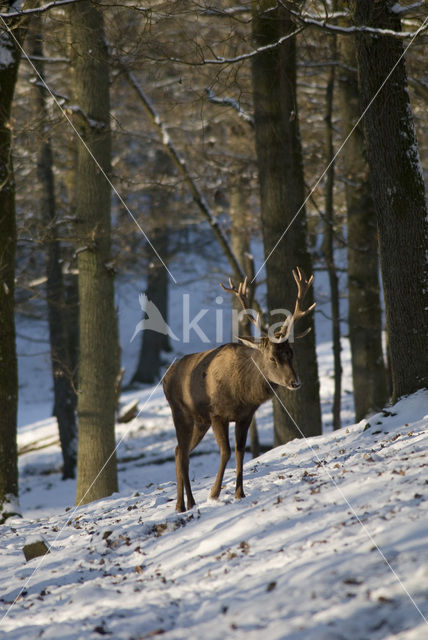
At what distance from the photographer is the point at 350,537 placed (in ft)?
15.2

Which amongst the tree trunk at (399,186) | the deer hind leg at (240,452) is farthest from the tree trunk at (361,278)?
the deer hind leg at (240,452)

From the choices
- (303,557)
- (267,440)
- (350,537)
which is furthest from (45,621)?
(267,440)

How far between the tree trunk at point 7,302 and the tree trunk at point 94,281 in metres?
1.14

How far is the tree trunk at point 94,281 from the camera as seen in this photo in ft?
32.6

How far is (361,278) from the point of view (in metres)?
12.5

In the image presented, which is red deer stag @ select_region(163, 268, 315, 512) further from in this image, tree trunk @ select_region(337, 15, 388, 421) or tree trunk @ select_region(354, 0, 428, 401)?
tree trunk @ select_region(337, 15, 388, 421)

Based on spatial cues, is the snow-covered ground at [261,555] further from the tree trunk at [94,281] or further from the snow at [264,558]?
the tree trunk at [94,281]

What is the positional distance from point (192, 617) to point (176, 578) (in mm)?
741

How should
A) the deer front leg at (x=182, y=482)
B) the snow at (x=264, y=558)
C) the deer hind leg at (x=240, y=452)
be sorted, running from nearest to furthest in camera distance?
the snow at (x=264, y=558) → the deer hind leg at (x=240, y=452) → the deer front leg at (x=182, y=482)

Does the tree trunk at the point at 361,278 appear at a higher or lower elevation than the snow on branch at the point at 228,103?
lower

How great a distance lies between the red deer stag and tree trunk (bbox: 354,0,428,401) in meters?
1.27

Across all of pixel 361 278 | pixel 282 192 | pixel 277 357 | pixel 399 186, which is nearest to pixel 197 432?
pixel 277 357

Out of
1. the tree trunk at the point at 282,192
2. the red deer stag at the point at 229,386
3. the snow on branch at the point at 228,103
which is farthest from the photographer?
the snow on branch at the point at 228,103

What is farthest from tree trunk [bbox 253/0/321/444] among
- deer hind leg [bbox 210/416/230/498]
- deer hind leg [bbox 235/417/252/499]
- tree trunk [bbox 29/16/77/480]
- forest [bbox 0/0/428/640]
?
tree trunk [bbox 29/16/77/480]
